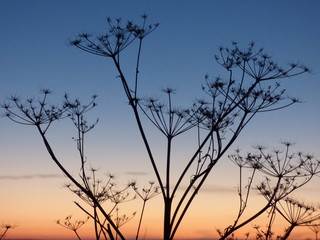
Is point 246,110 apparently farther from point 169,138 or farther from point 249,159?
point 249,159

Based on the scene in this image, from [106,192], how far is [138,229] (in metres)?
1.95

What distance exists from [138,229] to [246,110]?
5.28m

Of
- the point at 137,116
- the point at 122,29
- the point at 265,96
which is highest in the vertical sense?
the point at 122,29

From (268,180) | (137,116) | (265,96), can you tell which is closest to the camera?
(137,116)

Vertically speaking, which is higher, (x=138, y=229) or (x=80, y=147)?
(x=80, y=147)

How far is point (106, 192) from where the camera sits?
16312 mm

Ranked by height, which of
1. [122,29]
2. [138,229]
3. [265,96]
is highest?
[122,29]

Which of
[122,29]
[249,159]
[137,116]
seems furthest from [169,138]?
[249,159]

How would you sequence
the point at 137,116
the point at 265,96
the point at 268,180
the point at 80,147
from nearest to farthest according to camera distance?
the point at 137,116
the point at 265,96
the point at 80,147
the point at 268,180

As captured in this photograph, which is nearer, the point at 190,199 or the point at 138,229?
the point at 190,199

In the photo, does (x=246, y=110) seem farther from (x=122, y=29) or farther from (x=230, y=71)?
(x=122, y=29)

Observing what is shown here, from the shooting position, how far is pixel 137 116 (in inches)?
488

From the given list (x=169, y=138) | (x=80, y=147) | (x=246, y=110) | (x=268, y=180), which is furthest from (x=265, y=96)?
(x=80, y=147)

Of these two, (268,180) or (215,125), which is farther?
(268,180)
